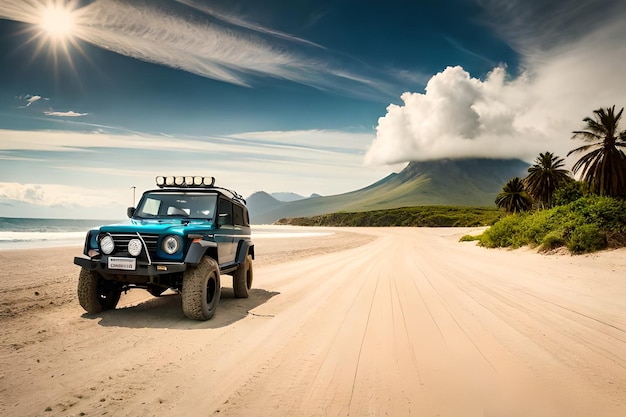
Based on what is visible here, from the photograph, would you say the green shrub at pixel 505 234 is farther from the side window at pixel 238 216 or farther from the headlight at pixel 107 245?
the headlight at pixel 107 245

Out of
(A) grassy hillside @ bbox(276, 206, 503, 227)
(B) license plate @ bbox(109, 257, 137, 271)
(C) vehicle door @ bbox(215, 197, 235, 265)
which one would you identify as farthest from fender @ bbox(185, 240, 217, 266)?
(A) grassy hillside @ bbox(276, 206, 503, 227)

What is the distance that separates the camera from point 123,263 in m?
6.56

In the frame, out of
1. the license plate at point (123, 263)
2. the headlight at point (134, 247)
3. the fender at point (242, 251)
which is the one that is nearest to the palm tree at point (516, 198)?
the fender at point (242, 251)

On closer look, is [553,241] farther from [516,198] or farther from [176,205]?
[516,198]

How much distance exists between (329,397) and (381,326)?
287 cm

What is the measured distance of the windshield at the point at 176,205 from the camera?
8.41m

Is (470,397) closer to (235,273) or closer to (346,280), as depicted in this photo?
(235,273)

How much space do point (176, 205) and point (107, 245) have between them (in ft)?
6.90

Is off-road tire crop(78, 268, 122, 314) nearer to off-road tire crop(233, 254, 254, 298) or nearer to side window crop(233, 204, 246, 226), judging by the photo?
off-road tire crop(233, 254, 254, 298)

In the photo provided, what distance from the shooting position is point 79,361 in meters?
4.80

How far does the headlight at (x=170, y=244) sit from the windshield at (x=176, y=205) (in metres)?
1.64

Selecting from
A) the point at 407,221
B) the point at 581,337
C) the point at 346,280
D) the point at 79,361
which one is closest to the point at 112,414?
the point at 79,361

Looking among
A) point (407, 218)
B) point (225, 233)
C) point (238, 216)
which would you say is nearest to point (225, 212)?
point (225, 233)

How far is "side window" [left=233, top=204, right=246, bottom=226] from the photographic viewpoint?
938 centimetres
